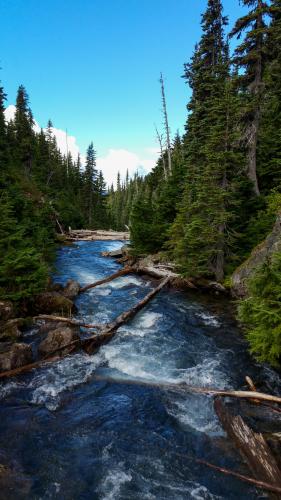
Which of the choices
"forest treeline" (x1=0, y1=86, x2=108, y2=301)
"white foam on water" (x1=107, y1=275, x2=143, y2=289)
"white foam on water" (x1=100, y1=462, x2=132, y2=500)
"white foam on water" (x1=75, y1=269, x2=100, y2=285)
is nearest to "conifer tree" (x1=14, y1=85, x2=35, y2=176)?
"forest treeline" (x1=0, y1=86, x2=108, y2=301)

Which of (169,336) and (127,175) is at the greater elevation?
(127,175)

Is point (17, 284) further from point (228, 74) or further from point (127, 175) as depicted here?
point (127, 175)

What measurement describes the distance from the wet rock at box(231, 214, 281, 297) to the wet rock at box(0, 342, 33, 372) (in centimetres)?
929

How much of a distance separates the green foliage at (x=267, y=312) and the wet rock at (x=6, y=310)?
350 inches

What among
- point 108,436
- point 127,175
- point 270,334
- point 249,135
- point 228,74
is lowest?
point 108,436

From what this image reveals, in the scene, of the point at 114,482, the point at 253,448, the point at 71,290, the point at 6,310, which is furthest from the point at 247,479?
the point at 71,290

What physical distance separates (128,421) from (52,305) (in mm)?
7475

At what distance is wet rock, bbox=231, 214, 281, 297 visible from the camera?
1417 centimetres

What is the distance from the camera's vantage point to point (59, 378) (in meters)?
8.81

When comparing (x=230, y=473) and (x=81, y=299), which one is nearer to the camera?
(x=230, y=473)

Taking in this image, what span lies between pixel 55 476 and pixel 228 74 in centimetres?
3094

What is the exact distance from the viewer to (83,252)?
107 feet

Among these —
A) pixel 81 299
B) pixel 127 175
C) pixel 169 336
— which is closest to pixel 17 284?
pixel 81 299

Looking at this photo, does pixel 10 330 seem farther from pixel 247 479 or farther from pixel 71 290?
pixel 247 479
